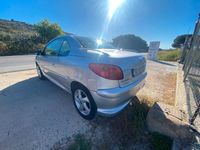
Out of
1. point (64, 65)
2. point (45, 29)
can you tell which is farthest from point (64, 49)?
point (45, 29)

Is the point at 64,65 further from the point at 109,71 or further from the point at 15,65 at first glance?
the point at 15,65

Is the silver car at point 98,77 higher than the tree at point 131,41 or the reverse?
the reverse

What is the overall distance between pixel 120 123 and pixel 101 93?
0.79 meters

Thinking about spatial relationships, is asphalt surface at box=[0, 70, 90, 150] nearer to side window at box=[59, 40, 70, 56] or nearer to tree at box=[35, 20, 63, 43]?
side window at box=[59, 40, 70, 56]

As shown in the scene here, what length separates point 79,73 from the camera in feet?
7.98

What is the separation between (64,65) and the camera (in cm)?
286

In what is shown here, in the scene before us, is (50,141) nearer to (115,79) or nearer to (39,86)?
(115,79)

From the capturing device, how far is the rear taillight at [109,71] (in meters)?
2.06

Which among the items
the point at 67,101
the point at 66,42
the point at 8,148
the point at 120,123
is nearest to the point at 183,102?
the point at 120,123

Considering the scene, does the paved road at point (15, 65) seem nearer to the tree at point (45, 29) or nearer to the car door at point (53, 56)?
the car door at point (53, 56)

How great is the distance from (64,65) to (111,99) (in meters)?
1.39

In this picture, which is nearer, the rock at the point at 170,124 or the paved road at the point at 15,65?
the rock at the point at 170,124

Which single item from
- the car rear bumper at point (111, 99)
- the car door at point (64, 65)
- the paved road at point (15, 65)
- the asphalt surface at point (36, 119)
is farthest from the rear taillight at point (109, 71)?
the paved road at point (15, 65)

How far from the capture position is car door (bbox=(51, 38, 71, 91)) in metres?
2.80
